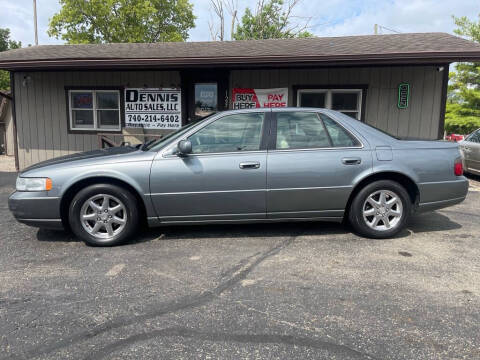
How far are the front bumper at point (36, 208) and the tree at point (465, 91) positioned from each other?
1849 cm

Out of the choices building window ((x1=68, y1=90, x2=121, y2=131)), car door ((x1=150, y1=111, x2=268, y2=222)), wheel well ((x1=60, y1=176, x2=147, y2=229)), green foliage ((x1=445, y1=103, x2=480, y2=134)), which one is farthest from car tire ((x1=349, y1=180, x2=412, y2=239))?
green foliage ((x1=445, y1=103, x2=480, y2=134))

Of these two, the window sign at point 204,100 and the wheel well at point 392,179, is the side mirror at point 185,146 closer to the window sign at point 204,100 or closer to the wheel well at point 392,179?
the wheel well at point 392,179

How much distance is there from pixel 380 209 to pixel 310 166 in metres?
0.98

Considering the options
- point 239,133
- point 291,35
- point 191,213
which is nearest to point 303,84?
point 239,133

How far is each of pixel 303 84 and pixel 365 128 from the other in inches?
193

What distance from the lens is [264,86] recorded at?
30.0ft

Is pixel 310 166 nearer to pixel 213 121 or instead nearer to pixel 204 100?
pixel 213 121

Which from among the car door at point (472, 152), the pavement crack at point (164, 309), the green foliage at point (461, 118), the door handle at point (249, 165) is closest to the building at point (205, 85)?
the car door at point (472, 152)

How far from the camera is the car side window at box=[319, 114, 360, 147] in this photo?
4.24 metres

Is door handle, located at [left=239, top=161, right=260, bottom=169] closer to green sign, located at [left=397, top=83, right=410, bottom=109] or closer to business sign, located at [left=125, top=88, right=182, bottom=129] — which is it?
business sign, located at [left=125, top=88, right=182, bottom=129]

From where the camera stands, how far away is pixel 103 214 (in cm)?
404

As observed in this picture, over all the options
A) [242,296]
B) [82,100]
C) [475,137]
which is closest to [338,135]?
[242,296]

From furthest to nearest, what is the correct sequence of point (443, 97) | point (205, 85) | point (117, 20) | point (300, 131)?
point (117, 20) → point (205, 85) → point (443, 97) → point (300, 131)

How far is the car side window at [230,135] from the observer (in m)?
4.13
